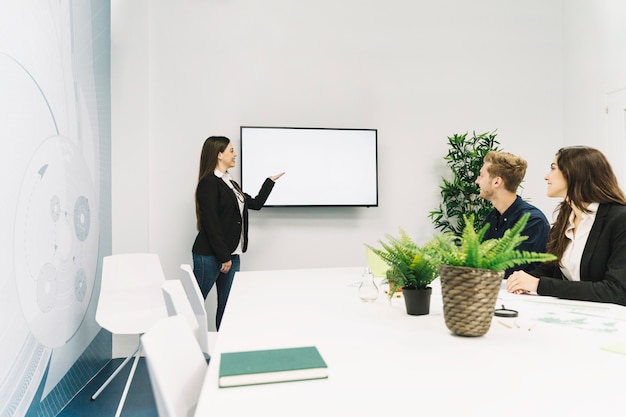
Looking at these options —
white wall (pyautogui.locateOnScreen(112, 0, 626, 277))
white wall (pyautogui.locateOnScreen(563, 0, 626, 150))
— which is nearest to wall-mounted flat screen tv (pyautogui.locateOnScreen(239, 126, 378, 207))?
white wall (pyautogui.locateOnScreen(112, 0, 626, 277))

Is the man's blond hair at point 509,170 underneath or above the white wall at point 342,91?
underneath

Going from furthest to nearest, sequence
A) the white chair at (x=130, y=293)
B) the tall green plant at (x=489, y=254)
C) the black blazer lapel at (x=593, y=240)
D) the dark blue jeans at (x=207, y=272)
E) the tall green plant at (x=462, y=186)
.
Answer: the tall green plant at (x=462, y=186), the dark blue jeans at (x=207, y=272), the white chair at (x=130, y=293), the black blazer lapel at (x=593, y=240), the tall green plant at (x=489, y=254)

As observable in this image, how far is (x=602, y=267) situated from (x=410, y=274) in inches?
39.1

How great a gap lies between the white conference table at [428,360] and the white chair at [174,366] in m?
0.07

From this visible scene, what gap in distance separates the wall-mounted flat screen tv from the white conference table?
2.31m

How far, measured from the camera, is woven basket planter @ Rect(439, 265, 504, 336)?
1.28 metres

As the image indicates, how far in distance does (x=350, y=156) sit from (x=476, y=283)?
306cm

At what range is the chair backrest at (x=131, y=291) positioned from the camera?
2857 millimetres

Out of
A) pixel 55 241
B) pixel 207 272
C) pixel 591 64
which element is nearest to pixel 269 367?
pixel 55 241

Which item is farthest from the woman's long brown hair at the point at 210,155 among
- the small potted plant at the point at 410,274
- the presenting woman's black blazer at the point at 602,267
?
the presenting woman's black blazer at the point at 602,267

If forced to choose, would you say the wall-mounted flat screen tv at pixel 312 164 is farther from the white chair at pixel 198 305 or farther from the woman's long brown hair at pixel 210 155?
the white chair at pixel 198 305

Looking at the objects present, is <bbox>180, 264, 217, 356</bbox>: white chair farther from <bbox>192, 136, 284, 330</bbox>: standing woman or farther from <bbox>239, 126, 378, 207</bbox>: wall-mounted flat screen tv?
<bbox>239, 126, 378, 207</bbox>: wall-mounted flat screen tv

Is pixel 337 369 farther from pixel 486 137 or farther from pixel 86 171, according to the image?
pixel 486 137

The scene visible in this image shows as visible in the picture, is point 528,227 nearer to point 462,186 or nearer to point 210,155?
point 462,186
